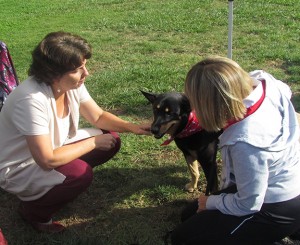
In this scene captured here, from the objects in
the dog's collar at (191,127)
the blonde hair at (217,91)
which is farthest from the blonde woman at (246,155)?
the dog's collar at (191,127)

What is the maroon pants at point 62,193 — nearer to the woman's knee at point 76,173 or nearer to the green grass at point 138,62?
the woman's knee at point 76,173

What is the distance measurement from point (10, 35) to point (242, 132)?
8179 mm

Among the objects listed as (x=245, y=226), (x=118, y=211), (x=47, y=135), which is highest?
(x=47, y=135)

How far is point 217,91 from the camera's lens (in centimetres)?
231

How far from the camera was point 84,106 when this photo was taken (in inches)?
142

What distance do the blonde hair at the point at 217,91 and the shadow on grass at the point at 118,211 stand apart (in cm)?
126

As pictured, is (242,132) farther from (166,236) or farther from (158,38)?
(158,38)

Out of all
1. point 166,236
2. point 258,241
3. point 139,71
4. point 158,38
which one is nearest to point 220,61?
point 258,241

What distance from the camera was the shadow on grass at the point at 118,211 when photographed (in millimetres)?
3264

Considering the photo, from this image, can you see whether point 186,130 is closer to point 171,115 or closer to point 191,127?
point 191,127

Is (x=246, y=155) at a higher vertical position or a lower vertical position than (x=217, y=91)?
lower

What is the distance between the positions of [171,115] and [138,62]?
356 cm

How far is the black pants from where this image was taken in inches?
102

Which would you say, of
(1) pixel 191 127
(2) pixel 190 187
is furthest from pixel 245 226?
(2) pixel 190 187
